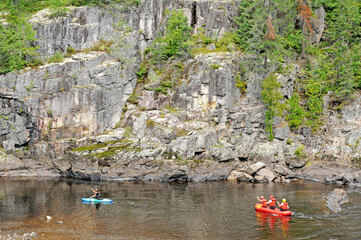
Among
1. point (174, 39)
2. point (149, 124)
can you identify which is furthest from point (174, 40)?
point (149, 124)

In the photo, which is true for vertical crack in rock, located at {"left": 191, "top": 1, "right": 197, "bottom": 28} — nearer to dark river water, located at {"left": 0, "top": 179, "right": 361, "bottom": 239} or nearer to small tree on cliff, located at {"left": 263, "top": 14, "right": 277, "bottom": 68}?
small tree on cliff, located at {"left": 263, "top": 14, "right": 277, "bottom": 68}

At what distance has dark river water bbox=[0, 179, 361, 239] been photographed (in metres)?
26.9

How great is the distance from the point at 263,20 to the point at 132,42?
1964 cm

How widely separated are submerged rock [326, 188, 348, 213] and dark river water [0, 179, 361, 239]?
22.2 inches

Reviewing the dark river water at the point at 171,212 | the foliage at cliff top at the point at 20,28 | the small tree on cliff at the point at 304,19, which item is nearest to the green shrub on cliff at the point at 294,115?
the dark river water at the point at 171,212

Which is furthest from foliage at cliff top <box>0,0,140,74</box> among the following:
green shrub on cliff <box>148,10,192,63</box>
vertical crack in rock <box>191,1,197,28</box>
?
vertical crack in rock <box>191,1,197,28</box>

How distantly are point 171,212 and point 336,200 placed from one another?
50.1 feet

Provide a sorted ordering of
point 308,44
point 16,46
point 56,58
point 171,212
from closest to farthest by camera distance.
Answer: point 171,212, point 16,46, point 56,58, point 308,44

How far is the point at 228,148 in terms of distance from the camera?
1834 inches

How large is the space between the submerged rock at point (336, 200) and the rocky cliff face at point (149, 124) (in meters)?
8.95

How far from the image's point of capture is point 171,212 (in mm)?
32219

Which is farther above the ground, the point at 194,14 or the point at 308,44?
the point at 194,14

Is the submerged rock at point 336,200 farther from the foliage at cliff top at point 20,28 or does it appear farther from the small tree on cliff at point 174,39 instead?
the foliage at cliff top at point 20,28

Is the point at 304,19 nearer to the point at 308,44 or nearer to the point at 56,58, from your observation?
the point at 308,44
